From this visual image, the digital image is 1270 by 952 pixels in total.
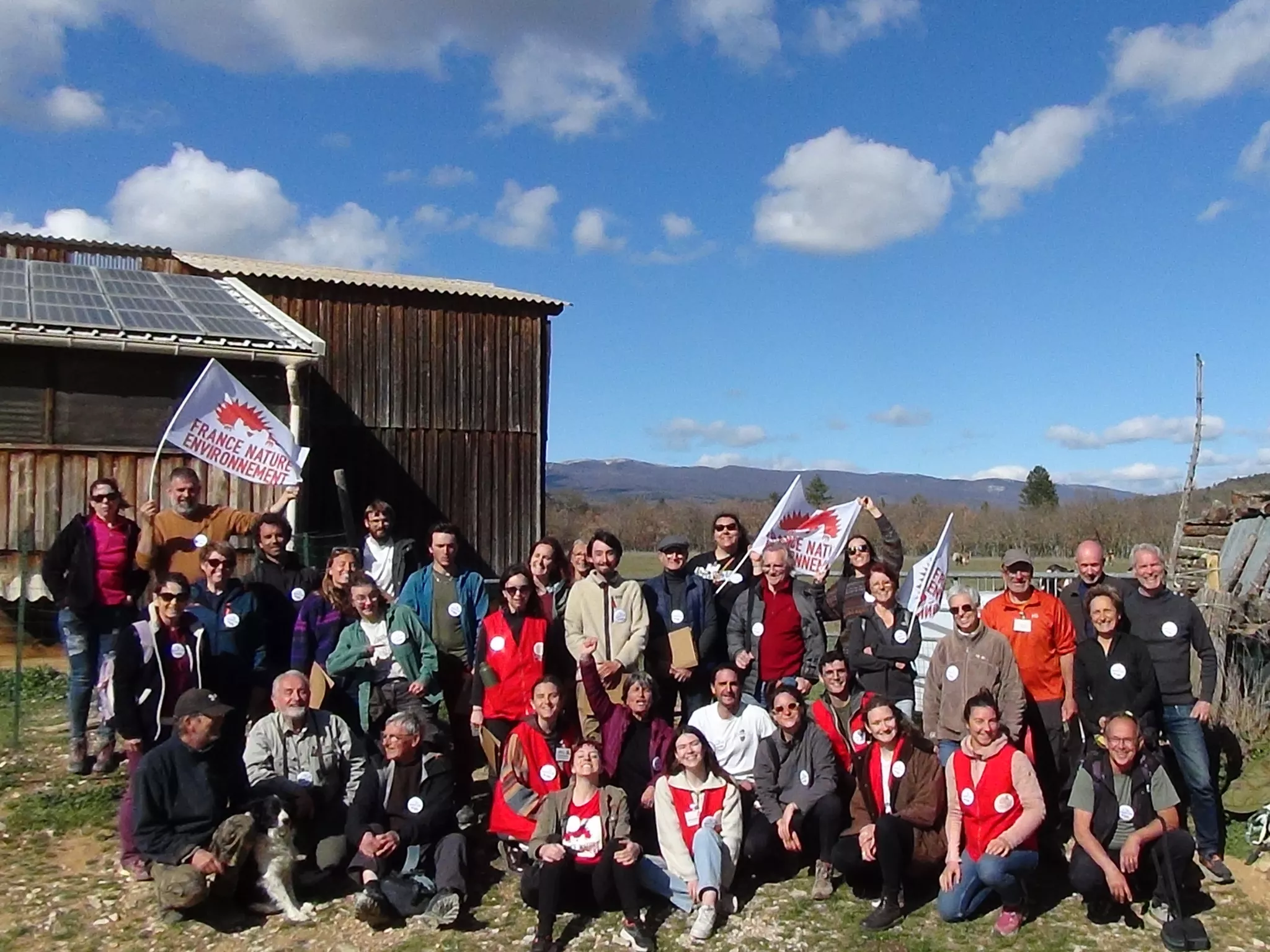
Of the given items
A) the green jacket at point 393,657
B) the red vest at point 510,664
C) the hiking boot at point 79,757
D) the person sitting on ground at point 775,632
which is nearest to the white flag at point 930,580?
the person sitting on ground at point 775,632

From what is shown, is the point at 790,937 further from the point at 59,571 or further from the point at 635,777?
the point at 59,571

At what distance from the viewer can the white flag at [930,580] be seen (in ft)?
26.4

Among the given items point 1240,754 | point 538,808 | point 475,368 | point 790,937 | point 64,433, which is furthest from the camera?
point 475,368

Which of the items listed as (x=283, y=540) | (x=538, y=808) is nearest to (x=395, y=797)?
(x=538, y=808)

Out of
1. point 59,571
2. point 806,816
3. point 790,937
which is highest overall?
point 59,571

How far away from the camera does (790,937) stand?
230 inches

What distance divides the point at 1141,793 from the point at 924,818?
1.15m

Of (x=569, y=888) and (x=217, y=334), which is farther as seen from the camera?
(x=217, y=334)

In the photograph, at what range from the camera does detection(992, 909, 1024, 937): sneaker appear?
5.89m

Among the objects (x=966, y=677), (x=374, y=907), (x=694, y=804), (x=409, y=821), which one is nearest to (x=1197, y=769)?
(x=966, y=677)

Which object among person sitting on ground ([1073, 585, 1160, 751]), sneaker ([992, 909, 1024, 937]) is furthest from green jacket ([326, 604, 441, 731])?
person sitting on ground ([1073, 585, 1160, 751])

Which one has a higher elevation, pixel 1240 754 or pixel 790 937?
pixel 1240 754

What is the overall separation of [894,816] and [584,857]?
1703 mm

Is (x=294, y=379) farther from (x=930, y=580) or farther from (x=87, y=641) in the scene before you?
(x=930, y=580)
